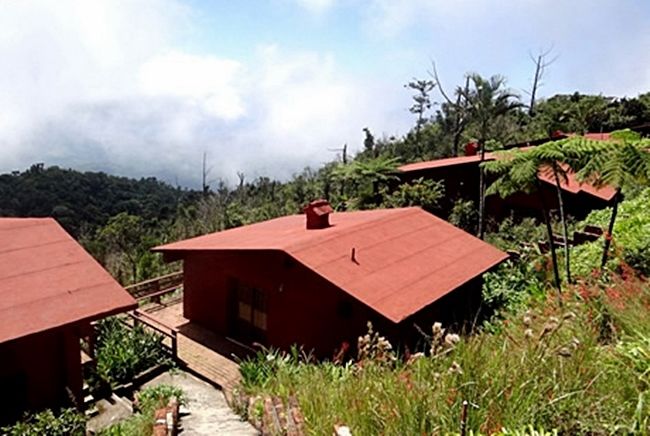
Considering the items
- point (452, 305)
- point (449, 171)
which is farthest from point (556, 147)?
point (449, 171)

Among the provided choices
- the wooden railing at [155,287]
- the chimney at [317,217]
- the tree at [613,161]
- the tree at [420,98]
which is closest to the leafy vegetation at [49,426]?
the chimney at [317,217]

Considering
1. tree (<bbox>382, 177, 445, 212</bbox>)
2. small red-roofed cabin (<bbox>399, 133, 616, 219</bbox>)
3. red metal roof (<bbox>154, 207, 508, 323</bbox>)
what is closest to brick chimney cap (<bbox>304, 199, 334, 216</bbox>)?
red metal roof (<bbox>154, 207, 508, 323</bbox>)

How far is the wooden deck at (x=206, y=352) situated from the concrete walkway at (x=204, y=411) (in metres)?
0.24

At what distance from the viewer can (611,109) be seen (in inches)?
1366

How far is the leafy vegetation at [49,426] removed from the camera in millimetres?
6766

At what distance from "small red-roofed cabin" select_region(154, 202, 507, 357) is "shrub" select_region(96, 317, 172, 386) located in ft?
7.13

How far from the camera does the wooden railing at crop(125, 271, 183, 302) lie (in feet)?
55.0

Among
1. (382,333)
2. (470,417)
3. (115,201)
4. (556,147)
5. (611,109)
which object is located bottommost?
(115,201)

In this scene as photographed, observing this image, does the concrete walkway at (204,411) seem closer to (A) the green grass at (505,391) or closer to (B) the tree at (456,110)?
(A) the green grass at (505,391)

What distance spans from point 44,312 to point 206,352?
18.5 feet

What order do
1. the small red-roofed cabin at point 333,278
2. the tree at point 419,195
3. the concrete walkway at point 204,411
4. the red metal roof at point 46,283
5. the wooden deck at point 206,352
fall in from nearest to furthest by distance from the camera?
the concrete walkway at point 204,411 < the red metal roof at point 46,283 < the small red-roofed cabin at point 333,278 < the wooden deck at point 206,352 < the tree at point 419,195

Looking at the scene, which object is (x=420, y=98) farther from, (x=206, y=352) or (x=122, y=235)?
(x=206, y=352)

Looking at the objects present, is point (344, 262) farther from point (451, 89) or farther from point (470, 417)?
point (451, 89)

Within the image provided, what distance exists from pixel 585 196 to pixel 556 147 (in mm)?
10304
